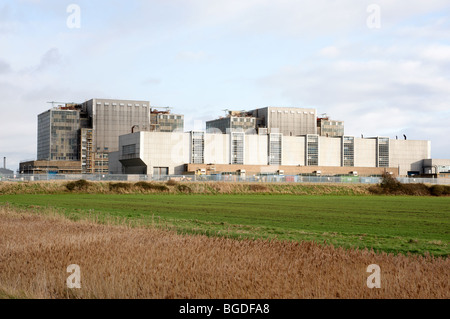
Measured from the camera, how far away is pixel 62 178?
A: 281 ft

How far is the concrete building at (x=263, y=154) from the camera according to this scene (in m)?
131

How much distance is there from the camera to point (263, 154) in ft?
460

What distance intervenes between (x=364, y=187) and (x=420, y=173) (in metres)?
81.0

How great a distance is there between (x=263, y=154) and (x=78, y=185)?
2881 inches

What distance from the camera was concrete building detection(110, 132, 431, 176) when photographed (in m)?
131

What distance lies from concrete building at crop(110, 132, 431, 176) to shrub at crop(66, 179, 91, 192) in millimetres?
53575

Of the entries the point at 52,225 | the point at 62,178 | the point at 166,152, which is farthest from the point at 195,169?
the point at 52,225

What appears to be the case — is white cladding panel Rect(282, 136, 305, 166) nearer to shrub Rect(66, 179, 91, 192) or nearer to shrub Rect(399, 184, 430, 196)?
shrub Rect(399, 184, 430, 196)

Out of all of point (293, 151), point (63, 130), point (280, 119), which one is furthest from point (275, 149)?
point (63, 130)

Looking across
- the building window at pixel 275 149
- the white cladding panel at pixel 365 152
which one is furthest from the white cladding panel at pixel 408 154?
the building window at pixel 275 149

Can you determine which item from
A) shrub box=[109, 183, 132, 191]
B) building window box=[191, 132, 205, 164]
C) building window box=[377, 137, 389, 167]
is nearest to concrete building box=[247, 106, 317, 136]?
building window box=[377, 137, 389, 167]

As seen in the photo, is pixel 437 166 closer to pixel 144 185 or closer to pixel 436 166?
pixel 436 166

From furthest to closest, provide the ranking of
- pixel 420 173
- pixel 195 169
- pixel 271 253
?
pixel 420 173, pixel 195 169, pixel 271 253
